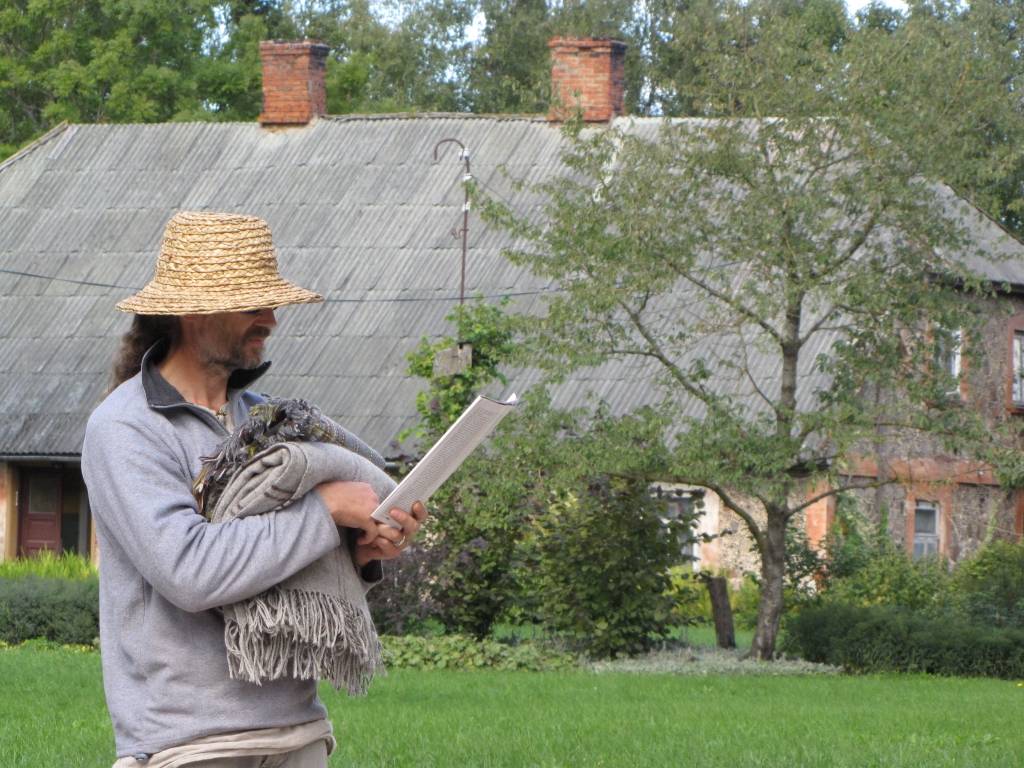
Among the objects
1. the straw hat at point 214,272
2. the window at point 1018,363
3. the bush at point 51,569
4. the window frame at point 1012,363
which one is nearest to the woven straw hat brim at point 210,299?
the straw hat at point 214,272

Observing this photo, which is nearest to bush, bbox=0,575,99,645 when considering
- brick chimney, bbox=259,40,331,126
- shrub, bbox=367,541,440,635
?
shrub, bbox=367,541,440,635

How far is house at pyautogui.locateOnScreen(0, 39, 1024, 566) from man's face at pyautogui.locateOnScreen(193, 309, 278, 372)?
19.9m

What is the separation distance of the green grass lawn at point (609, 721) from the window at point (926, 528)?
1036cm

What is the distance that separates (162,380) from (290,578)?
507 mm

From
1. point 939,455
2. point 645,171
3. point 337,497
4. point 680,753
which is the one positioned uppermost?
point 645,171

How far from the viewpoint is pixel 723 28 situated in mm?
16375

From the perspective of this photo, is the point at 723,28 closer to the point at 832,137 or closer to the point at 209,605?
the point at 832,137

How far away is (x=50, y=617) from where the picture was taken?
60.3 ft

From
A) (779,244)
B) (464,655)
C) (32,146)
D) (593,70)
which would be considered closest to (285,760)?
(779,244)

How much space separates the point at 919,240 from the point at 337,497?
1317cm

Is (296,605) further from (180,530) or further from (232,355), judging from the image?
(232,355)

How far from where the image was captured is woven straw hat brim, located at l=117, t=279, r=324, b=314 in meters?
3.66

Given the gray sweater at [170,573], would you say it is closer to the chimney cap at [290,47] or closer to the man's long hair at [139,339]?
the man's long hair at [139,339]

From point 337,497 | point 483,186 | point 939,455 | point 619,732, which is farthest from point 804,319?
point 337,497
